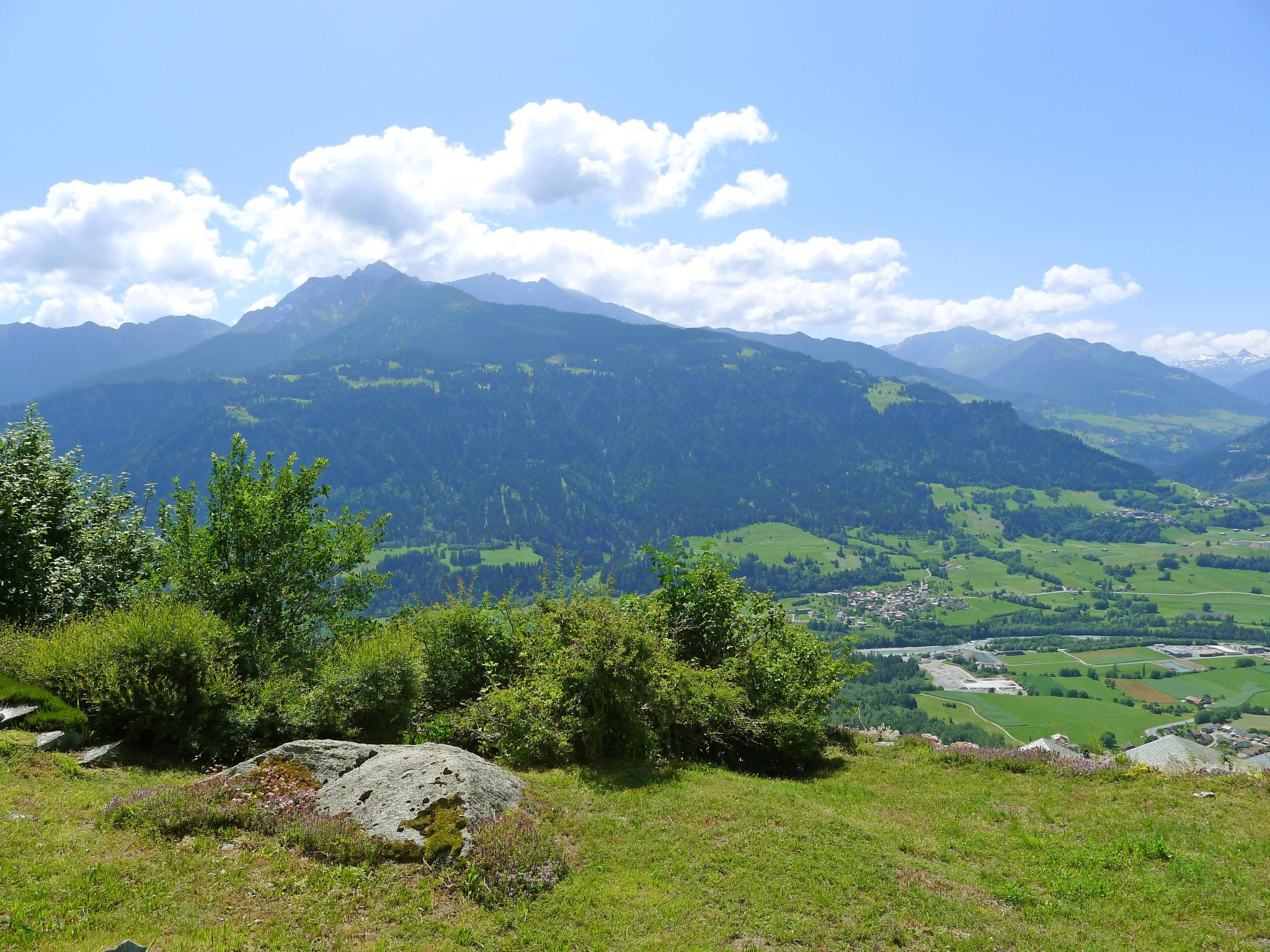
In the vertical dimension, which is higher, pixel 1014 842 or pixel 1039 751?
pixel 1014 842

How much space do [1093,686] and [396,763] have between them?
393 ft

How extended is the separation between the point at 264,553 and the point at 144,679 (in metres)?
7.22

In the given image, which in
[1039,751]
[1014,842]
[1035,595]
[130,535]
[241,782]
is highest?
[130,535]

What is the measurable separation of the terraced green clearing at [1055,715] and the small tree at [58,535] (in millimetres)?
80766

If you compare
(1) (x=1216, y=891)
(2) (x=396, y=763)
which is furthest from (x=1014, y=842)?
(2) (x=396, y=763)

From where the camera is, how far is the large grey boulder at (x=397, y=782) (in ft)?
28.6

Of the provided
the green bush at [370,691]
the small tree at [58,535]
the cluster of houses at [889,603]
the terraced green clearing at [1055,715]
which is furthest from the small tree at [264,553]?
the cluster of houses at [889,603]

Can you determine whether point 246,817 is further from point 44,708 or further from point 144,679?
point 44,708

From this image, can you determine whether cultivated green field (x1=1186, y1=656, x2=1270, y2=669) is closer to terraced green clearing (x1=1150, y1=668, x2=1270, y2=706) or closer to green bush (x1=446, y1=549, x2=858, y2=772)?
terraced green clearing (x1=1150, y1=668, x2=1270, y2=706)

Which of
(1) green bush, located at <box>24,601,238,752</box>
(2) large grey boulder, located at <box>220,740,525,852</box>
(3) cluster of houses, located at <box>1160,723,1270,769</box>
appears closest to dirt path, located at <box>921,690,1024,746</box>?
(3) cluster of houses, located at <box>1160,723,1270,769</box>

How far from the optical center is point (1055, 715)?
77.8m

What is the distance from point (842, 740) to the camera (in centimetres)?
1839

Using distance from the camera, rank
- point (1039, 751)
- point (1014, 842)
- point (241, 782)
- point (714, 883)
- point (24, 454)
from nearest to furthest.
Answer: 1. point (714, 883)
2. point (241, 782)
3. point (1014, 842)
4. point (1039, 751)
5. point (24, 454)

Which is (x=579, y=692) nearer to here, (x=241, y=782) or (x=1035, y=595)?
(x=241, y=782)
